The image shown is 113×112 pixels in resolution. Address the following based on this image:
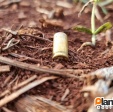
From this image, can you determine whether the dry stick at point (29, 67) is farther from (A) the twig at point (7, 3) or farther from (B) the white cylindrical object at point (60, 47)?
(A) the twig at point (7, 3)

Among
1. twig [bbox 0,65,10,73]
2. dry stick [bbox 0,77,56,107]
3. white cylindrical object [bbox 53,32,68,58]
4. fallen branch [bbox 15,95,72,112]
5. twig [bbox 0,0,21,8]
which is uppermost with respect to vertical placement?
twig [bbox 0,0,21,8]

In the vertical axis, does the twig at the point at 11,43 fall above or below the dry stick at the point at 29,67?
above

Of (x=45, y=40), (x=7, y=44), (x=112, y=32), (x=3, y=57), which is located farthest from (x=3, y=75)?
(x=112, y=32)

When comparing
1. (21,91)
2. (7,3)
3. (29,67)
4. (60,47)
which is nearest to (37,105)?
(21,91)

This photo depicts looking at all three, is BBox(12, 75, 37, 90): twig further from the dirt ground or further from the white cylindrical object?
the white cylindrical object

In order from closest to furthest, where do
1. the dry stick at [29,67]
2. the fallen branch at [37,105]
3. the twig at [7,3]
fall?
the fallen branch at [37,105] < the dry stick at [29,67] < the twig at [7,3]

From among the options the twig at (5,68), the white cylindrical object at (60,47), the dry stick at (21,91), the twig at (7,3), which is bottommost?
the dry stick at (21,91)

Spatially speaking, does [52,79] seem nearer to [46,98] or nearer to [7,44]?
[46,98]

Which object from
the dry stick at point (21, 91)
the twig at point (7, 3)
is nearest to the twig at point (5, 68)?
the dry stick at point (21, 91)

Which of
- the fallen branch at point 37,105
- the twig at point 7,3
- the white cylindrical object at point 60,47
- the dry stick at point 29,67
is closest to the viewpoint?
the fallen branch at point 37,105

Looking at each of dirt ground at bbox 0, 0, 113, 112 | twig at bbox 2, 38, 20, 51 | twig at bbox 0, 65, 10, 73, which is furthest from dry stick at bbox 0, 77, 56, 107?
twig at bbox 2, 38, 20, 51

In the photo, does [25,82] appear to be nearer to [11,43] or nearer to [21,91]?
[21,91]

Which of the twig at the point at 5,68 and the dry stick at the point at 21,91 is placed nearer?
the dry stick at the point at 21,91
